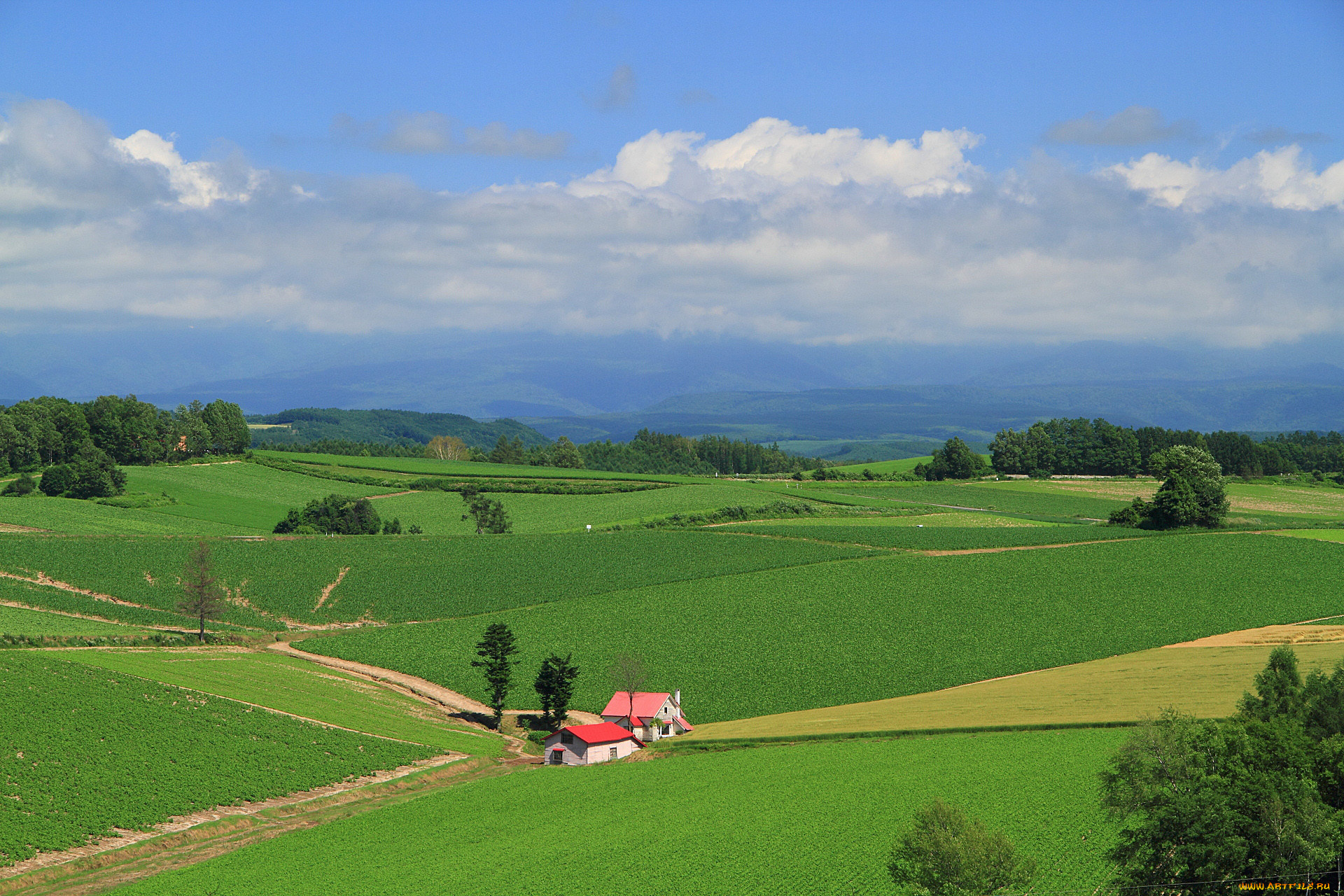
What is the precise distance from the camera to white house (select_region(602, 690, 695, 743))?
155 ft

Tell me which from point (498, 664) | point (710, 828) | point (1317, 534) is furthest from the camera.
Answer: point (1317, 534)

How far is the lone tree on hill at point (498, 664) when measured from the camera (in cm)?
5144

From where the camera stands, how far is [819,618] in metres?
62.3

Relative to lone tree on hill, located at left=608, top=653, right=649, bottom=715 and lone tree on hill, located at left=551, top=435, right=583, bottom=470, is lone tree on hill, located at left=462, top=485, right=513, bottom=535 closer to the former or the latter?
lone tree on hill, located at left=608, top=653, right=649, bottom=715

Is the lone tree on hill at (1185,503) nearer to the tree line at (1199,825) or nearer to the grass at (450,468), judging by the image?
the grass at (450,468)

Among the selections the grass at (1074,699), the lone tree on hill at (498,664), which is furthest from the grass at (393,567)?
the grass at (1074,699)

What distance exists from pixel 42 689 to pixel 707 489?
79996 millimetres

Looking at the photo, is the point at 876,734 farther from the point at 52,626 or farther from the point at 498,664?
the point at 52,626

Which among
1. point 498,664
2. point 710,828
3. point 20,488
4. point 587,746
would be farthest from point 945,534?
point 20,488

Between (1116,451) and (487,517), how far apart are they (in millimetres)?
93024

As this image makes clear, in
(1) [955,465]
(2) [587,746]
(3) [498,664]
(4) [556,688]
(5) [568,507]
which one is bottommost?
(2) [587,746]

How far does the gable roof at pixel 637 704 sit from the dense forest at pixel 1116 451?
109 metres

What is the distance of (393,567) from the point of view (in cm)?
7625

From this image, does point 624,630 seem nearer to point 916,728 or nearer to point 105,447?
point 916,728
